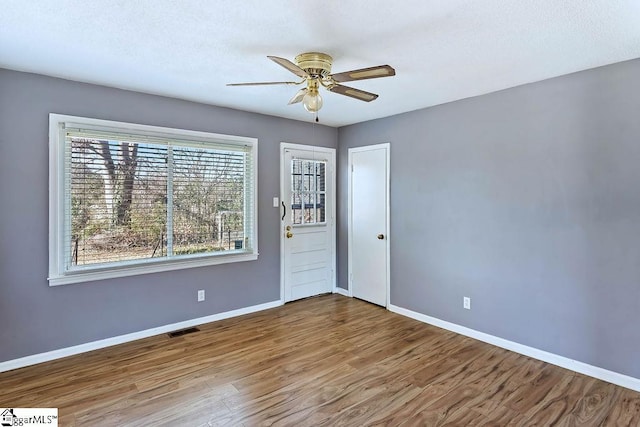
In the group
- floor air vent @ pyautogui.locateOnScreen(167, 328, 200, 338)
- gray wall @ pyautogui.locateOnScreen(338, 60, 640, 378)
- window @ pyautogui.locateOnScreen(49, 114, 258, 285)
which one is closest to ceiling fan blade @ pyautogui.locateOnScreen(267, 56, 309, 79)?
window @ pyautogui.locateOnScreen(49, 114, 258, 285)

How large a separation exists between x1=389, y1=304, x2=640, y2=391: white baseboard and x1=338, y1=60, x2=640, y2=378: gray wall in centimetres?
5

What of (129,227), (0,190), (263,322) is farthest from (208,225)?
(0,190)

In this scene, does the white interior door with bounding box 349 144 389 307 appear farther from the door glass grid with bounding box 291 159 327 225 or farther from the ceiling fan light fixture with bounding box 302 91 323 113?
the ceiling fan light fixture with bounding box 302 91 323 113

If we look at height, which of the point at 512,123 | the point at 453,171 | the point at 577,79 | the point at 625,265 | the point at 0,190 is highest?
the point at 577,79

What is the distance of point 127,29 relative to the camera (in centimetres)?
217

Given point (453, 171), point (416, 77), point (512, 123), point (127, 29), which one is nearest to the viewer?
point (127, 29)

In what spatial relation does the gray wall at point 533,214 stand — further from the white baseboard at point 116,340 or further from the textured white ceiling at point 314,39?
the white baseboard at point 116,340

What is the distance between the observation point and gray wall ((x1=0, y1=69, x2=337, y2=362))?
112 inches

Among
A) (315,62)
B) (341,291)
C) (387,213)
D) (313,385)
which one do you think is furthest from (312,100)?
(341,291)

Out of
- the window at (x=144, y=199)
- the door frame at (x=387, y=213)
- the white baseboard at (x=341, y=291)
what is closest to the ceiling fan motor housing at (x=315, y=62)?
the window at (x=144, y=199)

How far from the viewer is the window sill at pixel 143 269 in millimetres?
3088

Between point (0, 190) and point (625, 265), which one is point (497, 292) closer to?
point (625, 265)

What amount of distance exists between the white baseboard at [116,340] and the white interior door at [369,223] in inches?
53.0

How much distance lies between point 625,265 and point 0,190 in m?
4.89
